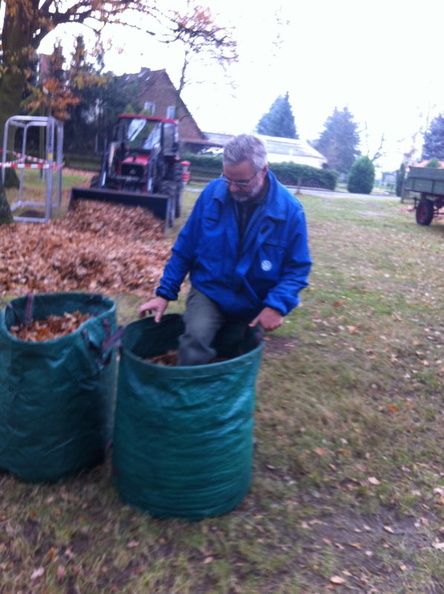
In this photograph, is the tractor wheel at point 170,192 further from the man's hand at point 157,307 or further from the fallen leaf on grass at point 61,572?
the fallen leaf on grass at point 61,572

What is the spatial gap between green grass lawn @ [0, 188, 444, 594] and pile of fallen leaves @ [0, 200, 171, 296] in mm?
1229

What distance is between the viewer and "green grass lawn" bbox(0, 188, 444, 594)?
2.66 m

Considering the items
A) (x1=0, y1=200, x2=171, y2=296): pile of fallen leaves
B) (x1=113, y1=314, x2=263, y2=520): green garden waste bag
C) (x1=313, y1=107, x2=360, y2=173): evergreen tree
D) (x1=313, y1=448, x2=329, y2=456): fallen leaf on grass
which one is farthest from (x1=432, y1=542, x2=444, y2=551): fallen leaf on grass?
(x1=313, y1=107, x2=360, y2=173): evergreen tree

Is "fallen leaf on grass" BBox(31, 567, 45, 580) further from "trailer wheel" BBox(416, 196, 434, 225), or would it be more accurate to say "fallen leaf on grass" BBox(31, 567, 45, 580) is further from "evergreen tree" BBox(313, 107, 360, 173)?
"evergreen tree" BBox(313, 107, 360, 173)

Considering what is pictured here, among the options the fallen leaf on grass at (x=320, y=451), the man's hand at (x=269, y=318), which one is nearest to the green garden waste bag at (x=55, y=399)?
the man's hand at (x=269, y=318)

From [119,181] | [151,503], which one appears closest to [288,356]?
[151,503]

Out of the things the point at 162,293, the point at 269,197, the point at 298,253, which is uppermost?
the point at 269,197

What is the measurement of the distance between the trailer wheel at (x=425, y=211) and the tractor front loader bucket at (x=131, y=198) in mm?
9351

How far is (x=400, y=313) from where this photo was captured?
6.98 metres

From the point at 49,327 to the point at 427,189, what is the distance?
1522cm

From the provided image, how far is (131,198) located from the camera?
10.7m

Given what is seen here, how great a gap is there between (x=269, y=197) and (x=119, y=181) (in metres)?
9.42

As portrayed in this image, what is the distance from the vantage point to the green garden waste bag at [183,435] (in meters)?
2.70

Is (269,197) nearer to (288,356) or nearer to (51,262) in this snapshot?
(288,356)
